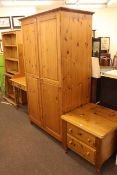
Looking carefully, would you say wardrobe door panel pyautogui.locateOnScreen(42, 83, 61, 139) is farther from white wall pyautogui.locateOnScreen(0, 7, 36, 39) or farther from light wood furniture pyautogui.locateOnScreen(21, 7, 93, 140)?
white wall pyautogui.locateOnScreen(0, 7, 36, 39)

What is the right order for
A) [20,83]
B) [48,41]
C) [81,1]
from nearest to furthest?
[48,41] → [20,83] → [81,1]

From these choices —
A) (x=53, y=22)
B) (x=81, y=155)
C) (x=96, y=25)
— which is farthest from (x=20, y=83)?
(x=96, y=25)

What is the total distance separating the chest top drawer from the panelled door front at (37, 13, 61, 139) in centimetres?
28

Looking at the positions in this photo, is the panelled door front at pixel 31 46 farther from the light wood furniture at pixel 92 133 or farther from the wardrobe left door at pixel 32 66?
the light wood furniture at pixel 92 133

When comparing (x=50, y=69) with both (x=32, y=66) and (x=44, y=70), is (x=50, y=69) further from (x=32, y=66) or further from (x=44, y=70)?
(x=32, y=66)

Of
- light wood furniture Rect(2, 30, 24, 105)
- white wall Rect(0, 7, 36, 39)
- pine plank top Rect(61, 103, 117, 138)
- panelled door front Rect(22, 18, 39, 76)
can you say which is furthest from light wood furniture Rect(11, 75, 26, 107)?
white wall Rect(0, 7, 36, 39)

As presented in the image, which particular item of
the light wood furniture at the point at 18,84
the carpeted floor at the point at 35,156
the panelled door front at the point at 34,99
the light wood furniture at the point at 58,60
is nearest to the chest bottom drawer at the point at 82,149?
the carpeted floor at the point at 35,156

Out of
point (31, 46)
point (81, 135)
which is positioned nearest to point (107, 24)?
point (31, 46)

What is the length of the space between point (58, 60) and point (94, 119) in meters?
0.88

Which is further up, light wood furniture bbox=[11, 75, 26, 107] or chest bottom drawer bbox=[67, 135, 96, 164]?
light wood furniture bbox=[11, 75, 26, 107]

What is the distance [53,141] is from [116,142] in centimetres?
98

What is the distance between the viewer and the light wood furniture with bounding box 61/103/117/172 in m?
1.92

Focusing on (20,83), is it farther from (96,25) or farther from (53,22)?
(96,25)

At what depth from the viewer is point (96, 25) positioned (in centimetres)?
718
